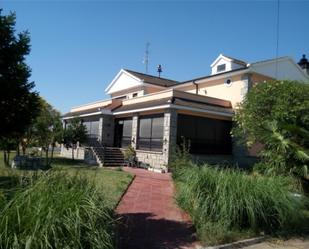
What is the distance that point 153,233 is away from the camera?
7246 millimetres

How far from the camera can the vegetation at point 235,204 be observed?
744 centimetres

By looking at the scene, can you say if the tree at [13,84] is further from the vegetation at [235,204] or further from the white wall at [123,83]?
the white wall at [123,83]

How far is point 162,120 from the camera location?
66.2 ft

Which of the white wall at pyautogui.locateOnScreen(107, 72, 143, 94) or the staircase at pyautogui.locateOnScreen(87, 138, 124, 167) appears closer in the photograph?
the staircase at pyautogui.locateOnScreen(87, 138, 124, 167)

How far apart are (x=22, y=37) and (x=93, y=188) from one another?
4.81 metres

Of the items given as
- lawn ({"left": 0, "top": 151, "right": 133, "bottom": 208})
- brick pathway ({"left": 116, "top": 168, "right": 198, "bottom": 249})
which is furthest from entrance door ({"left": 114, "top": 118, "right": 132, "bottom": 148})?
brick pathway ({"left": 116, "top": 168, "right": 198, "bottom": 249})

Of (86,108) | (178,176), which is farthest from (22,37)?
(86,108)

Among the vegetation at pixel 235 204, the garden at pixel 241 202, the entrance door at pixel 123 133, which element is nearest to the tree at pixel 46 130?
the entrance door at pixel 123 133

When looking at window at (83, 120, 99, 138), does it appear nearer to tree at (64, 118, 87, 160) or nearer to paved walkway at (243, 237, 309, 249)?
tree at (64, 118, 87, 160)

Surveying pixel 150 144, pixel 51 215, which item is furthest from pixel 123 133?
pixel 51 215

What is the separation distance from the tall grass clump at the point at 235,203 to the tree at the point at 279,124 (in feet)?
7.18

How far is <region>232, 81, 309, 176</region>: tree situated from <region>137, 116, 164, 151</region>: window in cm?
459

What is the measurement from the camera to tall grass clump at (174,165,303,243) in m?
7.45

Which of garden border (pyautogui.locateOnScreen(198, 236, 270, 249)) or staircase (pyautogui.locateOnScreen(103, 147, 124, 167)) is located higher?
staircase (pyautogui.locateOnScreen(103, 147, 124, 167))
